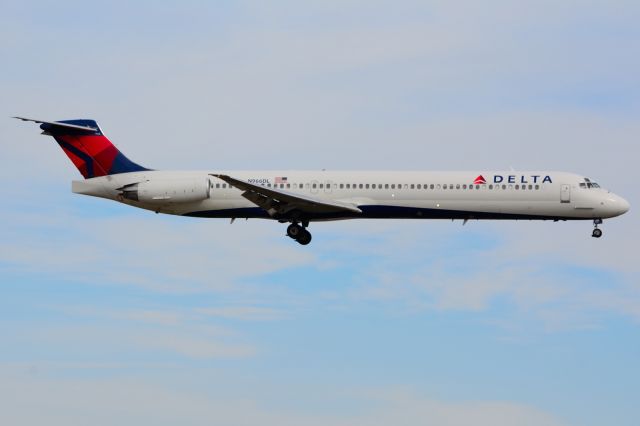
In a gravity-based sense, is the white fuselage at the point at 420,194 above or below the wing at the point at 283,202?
above

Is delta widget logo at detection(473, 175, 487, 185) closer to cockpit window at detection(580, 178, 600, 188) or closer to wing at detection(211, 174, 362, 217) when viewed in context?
cockpit window at detection(580, 178, 600, 188)

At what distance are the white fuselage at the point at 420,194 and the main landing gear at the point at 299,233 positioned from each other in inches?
24.2

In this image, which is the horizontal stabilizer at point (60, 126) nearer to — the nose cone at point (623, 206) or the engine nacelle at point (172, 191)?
the engine nacelle at point (172, 191)

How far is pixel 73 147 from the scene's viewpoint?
4306 centimetres

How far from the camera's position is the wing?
3847 cm

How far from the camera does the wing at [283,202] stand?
38.5 meters

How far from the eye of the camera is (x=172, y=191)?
41.0m

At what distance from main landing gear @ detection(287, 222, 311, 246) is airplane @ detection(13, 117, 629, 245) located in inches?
1.6

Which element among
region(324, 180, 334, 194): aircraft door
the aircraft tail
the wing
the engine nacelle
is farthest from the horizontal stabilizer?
region(324, 180, 334, 194): aircraft door

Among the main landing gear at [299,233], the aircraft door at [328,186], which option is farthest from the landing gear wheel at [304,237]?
the aircraft door at [328,186]

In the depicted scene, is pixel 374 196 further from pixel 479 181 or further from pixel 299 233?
pixel 479 181

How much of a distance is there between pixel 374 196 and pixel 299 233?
3.47 meters

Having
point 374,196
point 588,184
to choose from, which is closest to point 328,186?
point 374,196

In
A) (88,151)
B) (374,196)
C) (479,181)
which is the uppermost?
(88,151)
